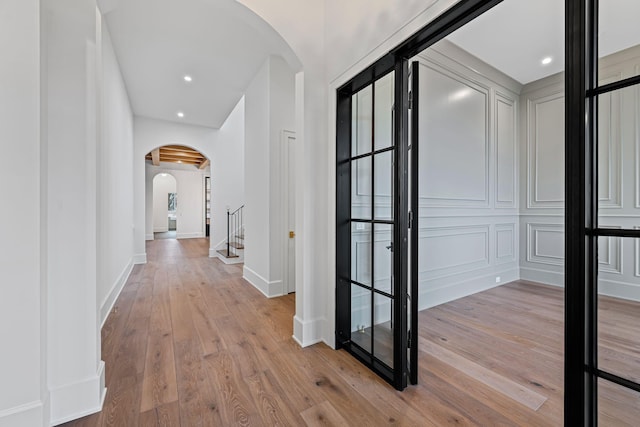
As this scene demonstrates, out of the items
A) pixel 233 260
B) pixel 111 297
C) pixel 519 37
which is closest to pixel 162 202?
pixel 233 260

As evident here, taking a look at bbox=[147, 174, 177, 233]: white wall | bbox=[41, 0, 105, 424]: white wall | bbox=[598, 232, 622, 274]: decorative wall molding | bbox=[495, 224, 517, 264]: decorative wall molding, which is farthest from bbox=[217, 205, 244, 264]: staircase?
bbox=[147, 174, 177, 233]: white wall

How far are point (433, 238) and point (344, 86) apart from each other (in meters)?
2.01

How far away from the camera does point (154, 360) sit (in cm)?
201

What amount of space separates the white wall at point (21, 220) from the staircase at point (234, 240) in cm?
448

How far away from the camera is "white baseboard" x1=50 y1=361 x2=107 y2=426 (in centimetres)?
141

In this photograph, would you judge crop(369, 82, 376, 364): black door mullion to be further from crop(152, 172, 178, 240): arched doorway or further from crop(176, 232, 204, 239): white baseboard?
crop(152, 172, 178, 240): arched doorway

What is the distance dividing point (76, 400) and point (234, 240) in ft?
17.7

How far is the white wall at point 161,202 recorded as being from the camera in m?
13.3

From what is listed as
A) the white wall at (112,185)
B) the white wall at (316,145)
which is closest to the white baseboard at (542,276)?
the white wall at (316,145)

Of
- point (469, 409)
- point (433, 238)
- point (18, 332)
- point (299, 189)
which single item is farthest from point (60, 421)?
point (433, 238)

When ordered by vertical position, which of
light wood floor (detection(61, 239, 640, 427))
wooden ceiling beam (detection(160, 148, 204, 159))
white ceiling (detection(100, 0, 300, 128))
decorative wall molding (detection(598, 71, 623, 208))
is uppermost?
white ceiling (detection(100, 0, 300, 128))

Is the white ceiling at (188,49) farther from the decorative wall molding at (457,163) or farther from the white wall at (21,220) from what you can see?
the decorative wall molding at (457,163)

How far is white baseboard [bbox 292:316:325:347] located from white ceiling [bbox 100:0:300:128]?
2.19 meters

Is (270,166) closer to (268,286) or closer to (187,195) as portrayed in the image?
(268,286)
